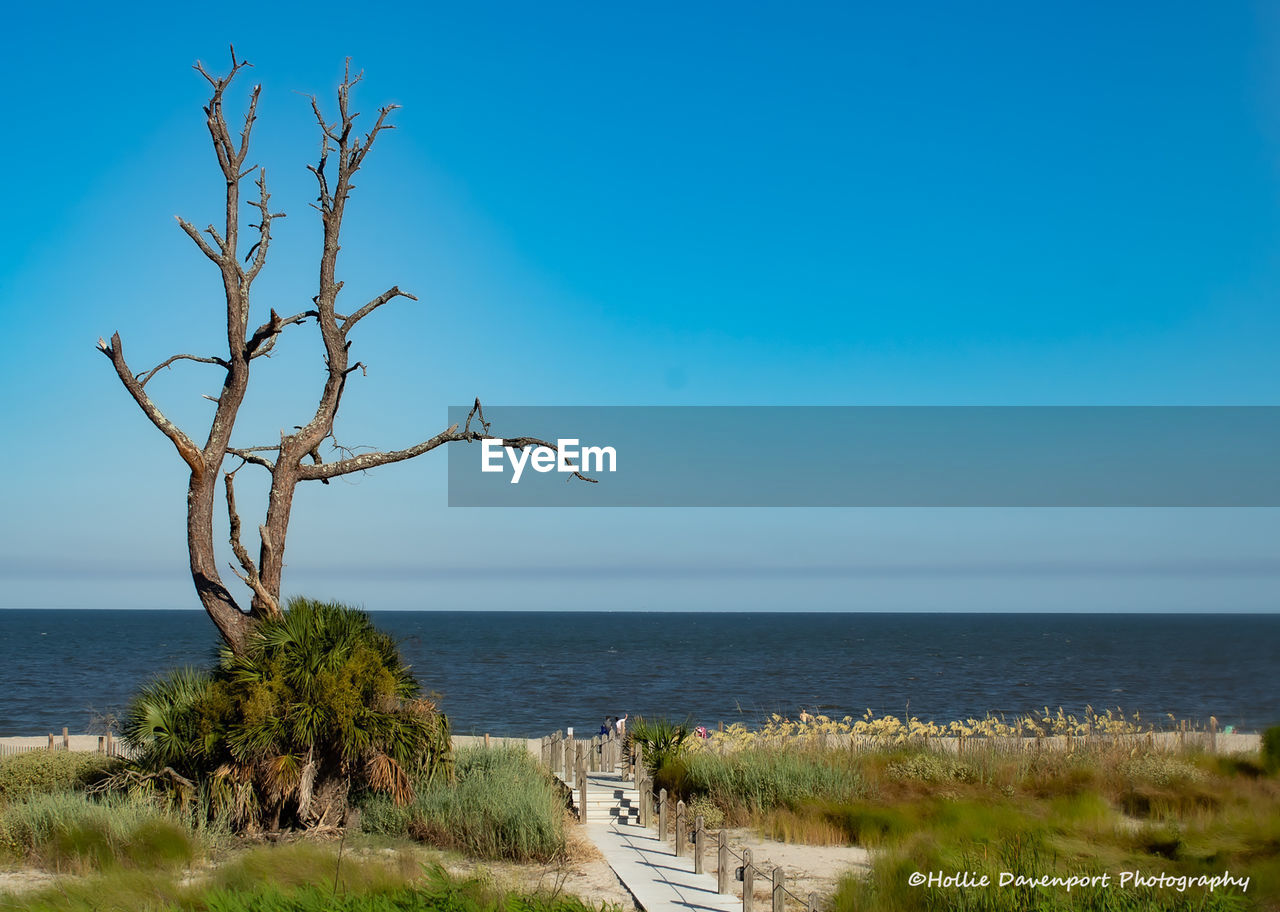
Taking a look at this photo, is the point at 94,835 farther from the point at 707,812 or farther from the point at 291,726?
the point at 707,812

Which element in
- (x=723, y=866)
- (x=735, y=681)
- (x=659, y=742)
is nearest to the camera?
(x=723, y=866)

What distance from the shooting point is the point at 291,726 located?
12383 mm

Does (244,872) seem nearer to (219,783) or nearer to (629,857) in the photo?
(219,783)

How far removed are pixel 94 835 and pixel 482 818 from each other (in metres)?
4.37

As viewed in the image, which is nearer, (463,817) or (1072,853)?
(1072,853)

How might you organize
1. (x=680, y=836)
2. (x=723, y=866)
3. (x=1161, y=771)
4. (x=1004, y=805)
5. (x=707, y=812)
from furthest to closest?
1. (x=1161, y=771)
2. (x=707, y=812)
3. (x=1004, y=805)
4. (x=680, y=836)
5. (x=723, y=866)

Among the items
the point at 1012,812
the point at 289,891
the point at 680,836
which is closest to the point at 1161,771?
the point at 1012,812

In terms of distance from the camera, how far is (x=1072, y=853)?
35.9ft

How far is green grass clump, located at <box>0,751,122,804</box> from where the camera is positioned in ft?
49.0

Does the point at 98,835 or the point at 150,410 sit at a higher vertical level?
the point at 150,410

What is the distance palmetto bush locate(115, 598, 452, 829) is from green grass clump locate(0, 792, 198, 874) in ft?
2.41

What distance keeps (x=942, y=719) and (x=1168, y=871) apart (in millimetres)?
35987

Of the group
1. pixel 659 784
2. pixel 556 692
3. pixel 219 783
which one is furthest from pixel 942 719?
pixel 219 783

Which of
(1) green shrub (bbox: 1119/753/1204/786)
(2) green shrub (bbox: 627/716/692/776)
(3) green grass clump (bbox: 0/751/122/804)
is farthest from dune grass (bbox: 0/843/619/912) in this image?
(1) green shrub (bbox: 1119/753/1204/786)
